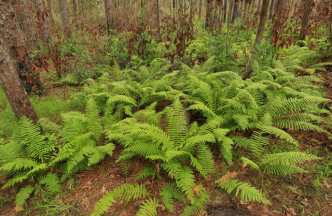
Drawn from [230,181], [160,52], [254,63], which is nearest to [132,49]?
[160,52]

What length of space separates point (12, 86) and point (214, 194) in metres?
3.32

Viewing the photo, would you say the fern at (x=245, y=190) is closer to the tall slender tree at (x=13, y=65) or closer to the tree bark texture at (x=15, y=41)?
the tall slender tree at (x=13, y=65)

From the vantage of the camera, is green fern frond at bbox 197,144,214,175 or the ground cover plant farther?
green fern frond at bbox 197,144,214,175

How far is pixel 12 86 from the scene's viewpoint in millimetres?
2674

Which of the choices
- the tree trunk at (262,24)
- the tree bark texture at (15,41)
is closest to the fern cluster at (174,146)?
the tree trunk at (262,24)

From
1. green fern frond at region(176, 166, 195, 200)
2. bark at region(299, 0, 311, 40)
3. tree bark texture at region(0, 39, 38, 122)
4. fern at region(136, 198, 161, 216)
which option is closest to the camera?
fern at region(136, 198, 161, 216)

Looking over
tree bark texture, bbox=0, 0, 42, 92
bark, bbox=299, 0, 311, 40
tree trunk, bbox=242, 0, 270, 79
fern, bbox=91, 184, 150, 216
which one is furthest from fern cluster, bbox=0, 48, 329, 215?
bark, bbox=299, 0, 311, 40

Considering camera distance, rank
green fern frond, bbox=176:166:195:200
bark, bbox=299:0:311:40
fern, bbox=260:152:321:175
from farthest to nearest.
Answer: bark, bbox=299:0:311:40
fern, bbox=260:152:321:175
green fern frond, bbox=176:166:195:200

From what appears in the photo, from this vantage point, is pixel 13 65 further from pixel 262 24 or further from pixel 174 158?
pixel 262 24

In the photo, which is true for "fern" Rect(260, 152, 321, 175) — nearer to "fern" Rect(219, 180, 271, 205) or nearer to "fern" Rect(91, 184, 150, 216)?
"fern" Rect(219, 180, 271, 205)

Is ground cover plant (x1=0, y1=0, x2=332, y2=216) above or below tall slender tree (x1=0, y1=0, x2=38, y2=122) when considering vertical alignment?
below

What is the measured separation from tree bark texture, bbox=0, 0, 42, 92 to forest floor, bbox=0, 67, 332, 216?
2.72 m

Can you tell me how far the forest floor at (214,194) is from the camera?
2.07 meters

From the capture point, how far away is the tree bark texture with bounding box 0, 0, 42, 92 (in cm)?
369
